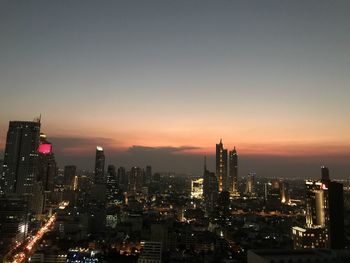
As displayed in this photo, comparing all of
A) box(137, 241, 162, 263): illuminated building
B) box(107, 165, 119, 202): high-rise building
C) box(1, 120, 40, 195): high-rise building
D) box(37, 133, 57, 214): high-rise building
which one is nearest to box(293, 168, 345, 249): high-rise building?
box(137, 241, 162, 263): illuminated building

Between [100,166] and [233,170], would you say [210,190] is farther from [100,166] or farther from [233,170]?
[100,166]

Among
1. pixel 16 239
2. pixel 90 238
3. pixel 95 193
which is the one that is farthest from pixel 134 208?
pixel 16 239

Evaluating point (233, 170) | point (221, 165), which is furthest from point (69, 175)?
point (233, 170)

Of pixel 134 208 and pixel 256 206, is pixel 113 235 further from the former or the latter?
pixel 256 206

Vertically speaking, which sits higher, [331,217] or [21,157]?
[21,157]

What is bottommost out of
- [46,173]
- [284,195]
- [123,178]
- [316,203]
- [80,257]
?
[80,257]
